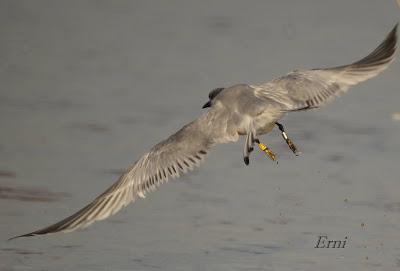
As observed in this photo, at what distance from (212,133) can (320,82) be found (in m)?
1.00

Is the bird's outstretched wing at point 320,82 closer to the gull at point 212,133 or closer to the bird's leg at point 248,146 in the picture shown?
the gull at point 212,133

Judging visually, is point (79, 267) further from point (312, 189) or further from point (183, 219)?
point (312, 189)

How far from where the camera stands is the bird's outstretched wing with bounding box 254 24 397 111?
9.38 metres

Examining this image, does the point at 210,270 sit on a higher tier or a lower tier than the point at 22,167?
lower

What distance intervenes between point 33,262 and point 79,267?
0.35 metres

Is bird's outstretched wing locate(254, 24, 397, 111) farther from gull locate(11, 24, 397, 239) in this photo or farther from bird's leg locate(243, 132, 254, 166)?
bird's leg locate(243, 132, 254, 166)

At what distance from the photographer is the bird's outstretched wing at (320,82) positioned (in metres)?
9.38

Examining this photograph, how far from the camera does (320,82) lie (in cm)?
956

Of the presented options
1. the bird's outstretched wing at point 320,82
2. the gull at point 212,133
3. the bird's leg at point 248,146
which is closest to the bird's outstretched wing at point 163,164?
the gull at point 212,133

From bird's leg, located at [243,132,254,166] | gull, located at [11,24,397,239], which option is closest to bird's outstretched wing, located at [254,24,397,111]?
gull, located at [11,24,397,239]

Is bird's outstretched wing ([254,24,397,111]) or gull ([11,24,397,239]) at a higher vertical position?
bird's outstretched wing ([254,24,397,111])

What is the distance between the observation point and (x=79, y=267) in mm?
9562

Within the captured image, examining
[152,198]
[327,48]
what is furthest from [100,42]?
[152,198]

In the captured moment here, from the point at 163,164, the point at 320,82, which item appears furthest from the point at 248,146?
the point at 320,82
